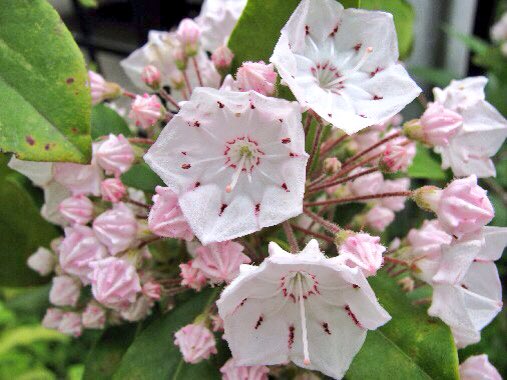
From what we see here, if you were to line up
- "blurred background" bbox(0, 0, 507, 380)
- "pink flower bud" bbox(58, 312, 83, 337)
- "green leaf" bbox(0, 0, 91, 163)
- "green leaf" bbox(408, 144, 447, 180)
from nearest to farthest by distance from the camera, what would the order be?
"green leaf" bbox(0, 0, 91, 163), "pink flower bud" bbox(58, 312, 83, 337), "green leaf" bbox(408, 144, 447, 180), "blurred background" bbox(0, 0, 507, 380)

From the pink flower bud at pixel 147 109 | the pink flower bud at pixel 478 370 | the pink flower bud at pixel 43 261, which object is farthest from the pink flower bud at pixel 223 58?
the pink flower bud at pixel 478 370

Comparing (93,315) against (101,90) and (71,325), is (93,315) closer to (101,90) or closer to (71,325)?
(71,325)

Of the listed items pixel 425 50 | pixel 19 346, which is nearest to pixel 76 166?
pixel 19 346

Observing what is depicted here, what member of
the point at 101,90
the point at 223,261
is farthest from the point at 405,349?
the point at 101,90

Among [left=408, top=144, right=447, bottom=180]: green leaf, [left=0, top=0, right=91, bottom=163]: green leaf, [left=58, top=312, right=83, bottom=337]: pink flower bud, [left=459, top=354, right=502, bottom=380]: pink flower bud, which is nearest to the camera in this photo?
[left=0, top=0, right=91, bottom=163]: green leaf

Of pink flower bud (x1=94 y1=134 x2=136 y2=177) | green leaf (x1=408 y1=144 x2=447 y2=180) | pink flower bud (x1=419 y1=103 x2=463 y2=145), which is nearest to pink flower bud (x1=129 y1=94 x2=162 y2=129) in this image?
pink flower bud (x1=94 y1=134 x2=136 y2=177)

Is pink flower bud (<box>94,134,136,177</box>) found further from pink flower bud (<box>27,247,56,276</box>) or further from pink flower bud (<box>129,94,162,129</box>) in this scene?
pink flower bud (<box>27,247,56,276</box>)

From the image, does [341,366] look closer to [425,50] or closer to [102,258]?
[102,258]
